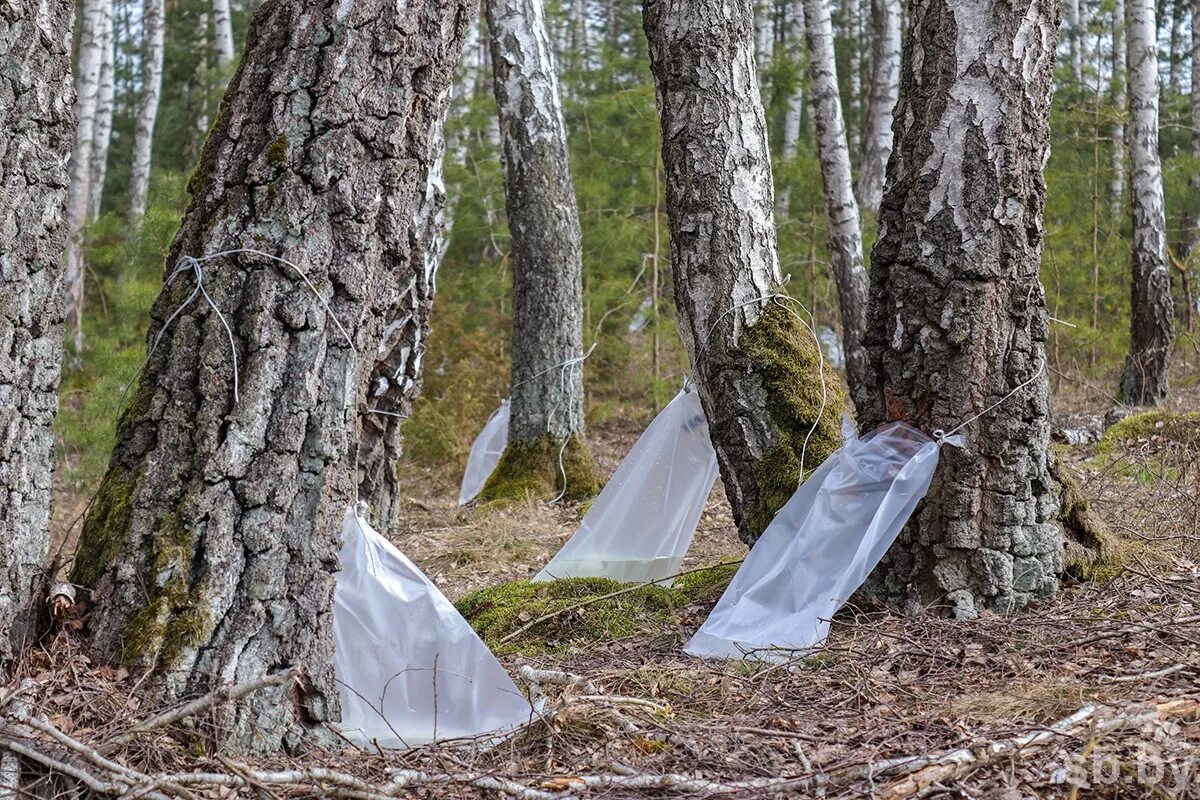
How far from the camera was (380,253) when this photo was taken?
2721 millimetres

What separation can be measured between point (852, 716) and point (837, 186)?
20.7ft

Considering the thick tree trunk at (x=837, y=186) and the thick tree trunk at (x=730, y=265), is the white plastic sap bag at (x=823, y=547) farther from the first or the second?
the thick tree trunk at (x=837, y=186)

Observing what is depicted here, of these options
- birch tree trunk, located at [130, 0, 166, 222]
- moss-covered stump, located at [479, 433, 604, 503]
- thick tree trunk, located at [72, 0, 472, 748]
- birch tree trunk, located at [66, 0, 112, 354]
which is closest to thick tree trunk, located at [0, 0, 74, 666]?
thick tree trunk, located at [72, 0, 472, 748]

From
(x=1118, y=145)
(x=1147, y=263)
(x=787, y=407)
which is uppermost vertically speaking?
(x=1118, y=145)

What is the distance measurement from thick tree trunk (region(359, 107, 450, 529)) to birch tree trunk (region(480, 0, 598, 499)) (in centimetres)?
191

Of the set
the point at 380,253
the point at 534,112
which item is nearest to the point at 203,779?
the point at 380,253

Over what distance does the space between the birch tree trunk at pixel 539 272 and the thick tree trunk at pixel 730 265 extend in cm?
313

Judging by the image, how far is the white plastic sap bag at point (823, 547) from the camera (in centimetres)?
333

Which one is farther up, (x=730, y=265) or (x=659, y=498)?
(x=730, y=265)

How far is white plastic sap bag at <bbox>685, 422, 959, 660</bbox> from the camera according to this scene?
10.9 feet

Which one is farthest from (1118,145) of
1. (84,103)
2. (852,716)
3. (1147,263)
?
(852,716)

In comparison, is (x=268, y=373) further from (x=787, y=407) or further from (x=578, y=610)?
(x=787, y=407)

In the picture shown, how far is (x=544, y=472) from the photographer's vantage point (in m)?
7.25

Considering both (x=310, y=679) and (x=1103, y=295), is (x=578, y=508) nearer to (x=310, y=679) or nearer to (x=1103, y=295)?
(x=310, y=679)
